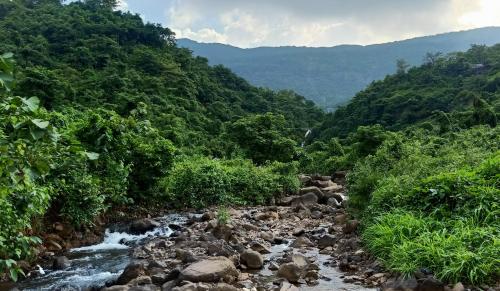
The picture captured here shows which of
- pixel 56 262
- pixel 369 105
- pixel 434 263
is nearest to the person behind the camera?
pixel 434 263

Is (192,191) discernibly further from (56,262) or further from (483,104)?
(483,104)

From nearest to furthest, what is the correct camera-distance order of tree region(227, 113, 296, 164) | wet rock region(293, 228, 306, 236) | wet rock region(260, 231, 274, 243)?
wet rock region(260, 231, 274, 243) → wet rock region(293, 228, 306, 236) → tree region(227, 113, 296, 164)

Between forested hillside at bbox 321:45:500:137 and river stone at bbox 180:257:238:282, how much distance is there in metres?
38.4

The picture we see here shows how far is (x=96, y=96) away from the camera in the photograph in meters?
38.8

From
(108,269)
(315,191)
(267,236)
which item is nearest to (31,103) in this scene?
(108,269)

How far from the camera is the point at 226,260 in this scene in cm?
998

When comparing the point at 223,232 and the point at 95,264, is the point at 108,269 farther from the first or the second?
the point at 223,232

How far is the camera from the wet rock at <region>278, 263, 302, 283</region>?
962cm

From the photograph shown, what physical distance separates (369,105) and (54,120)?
56378mm

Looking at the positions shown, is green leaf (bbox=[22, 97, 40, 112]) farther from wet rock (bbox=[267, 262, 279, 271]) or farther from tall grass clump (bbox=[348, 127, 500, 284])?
wet rock (bbox=[267, 262, 279, 271])

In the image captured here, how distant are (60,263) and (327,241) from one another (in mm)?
7166

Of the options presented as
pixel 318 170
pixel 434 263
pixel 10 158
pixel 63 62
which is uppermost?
pixel 63 62

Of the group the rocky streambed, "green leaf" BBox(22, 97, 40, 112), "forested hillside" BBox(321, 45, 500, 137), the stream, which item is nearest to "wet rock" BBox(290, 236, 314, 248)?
the rocky streambed

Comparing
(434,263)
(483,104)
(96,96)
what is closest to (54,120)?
(434,263)
